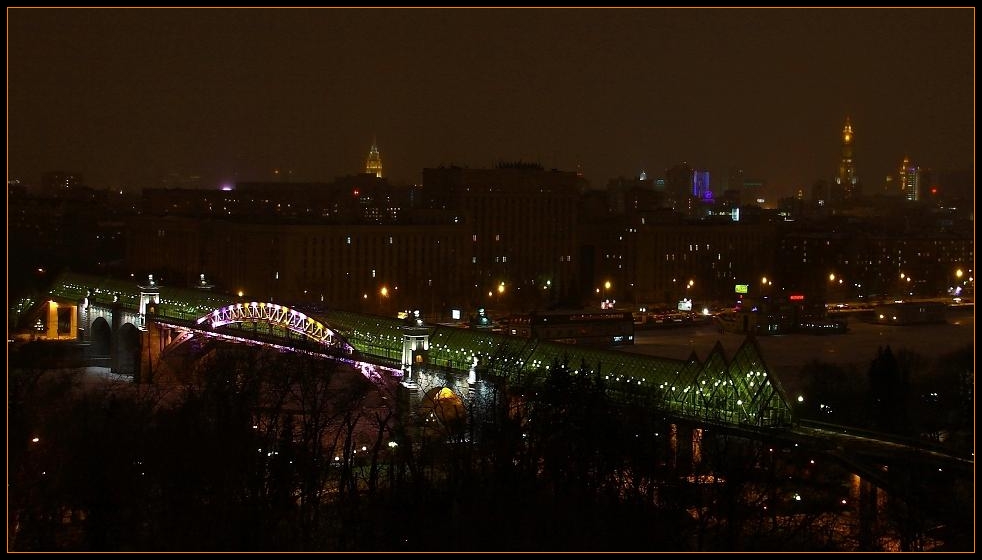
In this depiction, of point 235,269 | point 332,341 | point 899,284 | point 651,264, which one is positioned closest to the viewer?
point 332,341

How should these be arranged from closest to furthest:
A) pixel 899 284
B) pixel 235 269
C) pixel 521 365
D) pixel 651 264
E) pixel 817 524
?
pixel 817 524, pixel 521 365, pixel 235 269, pixel 651 264, pixel 899 284

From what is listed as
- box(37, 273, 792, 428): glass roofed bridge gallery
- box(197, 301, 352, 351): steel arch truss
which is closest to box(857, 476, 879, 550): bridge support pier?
box(37, 273, 792, 428): glass roofed bridge gallery

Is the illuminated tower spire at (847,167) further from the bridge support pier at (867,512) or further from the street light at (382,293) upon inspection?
the bridge support pier at (867,512)

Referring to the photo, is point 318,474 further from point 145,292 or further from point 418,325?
point 145,292

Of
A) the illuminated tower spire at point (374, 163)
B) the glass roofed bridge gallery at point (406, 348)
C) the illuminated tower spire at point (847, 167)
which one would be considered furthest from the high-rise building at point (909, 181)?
the glass roofed bridge gallery at point (406, 348)

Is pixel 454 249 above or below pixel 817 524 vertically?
above

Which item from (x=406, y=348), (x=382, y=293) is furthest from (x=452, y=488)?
(x=382, y=293)

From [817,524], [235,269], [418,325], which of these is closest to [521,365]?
[418,325]
